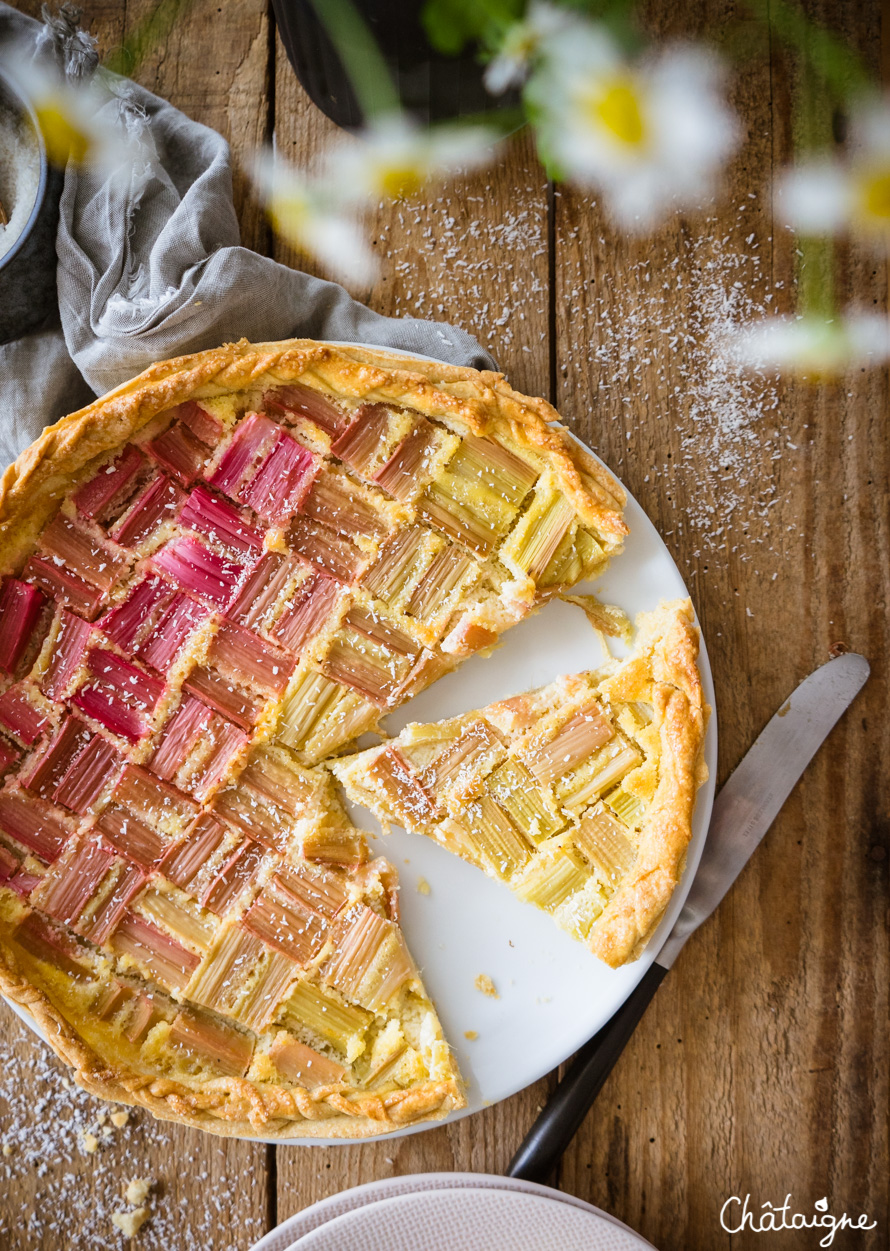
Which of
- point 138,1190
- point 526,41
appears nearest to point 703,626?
point 526,41

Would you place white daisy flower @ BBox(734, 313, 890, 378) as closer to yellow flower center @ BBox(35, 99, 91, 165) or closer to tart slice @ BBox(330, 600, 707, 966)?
tart slice @ BBox(330, 600, 707, 966)

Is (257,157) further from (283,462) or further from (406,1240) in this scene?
(406,1240)

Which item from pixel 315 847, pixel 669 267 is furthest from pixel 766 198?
pixel 315 847

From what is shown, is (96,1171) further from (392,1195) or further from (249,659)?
(249,659)

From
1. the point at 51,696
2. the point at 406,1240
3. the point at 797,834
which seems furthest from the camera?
the point at 797,834

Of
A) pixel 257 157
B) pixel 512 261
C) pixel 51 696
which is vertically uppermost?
pixel 257 157

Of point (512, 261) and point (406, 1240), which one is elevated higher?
point (512, 261)

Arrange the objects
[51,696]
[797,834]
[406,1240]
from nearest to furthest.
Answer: [406,1240]
[51,696]
[797,834]

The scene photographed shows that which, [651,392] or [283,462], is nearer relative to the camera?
[283,462]

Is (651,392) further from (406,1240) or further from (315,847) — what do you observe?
(406,1240)
